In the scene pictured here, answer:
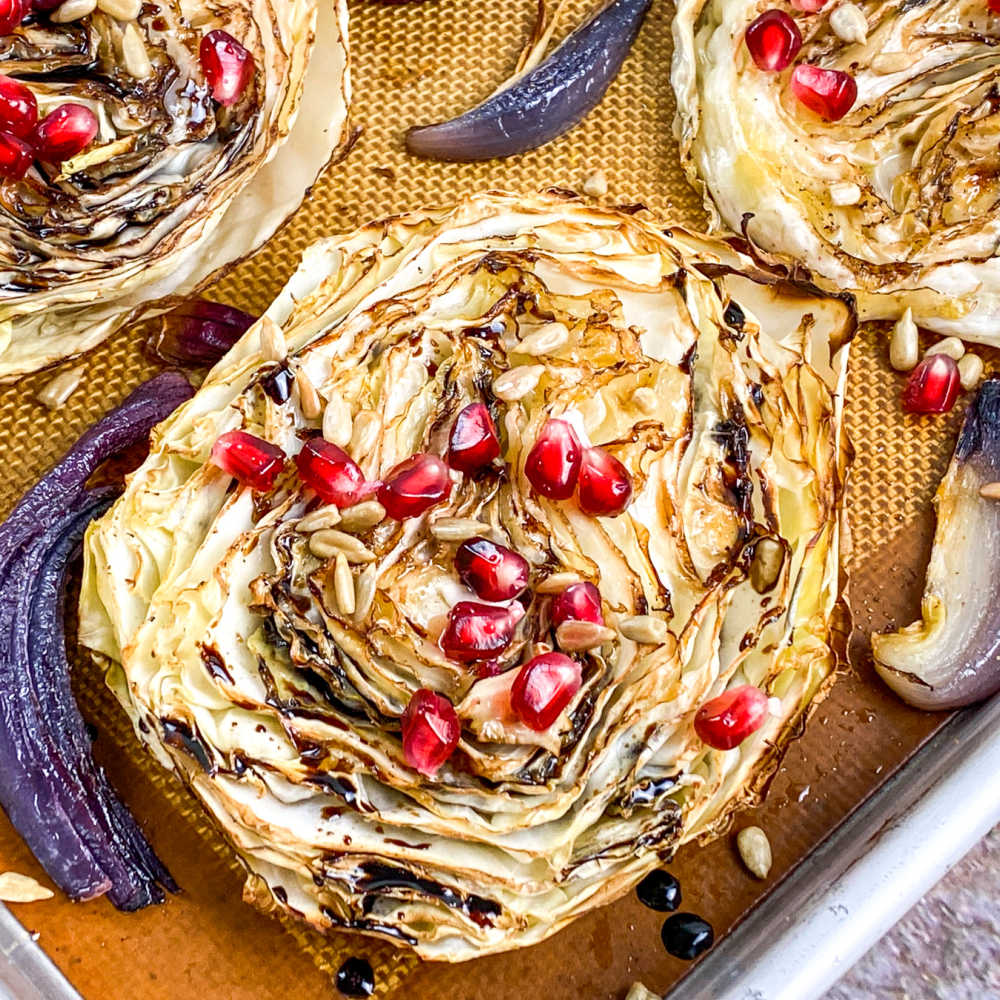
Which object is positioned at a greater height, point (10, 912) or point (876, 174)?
point (876, 174)

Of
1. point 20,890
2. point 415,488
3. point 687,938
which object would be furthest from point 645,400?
point 20,890

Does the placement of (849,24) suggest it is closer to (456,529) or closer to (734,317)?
(734,317)

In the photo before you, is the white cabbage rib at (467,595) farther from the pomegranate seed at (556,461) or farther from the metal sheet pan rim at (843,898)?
the metal sheet pan rim at (843,898)

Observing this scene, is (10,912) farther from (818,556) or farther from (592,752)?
(818,556)

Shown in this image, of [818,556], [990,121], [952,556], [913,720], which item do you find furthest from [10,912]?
[990,121]

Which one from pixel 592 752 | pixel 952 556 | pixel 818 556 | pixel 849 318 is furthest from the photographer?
pixel 952 556

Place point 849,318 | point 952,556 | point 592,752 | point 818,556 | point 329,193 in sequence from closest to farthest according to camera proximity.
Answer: point 592,752 → point 818,556 → point 849,318 → point 952,556 → point 329,193
